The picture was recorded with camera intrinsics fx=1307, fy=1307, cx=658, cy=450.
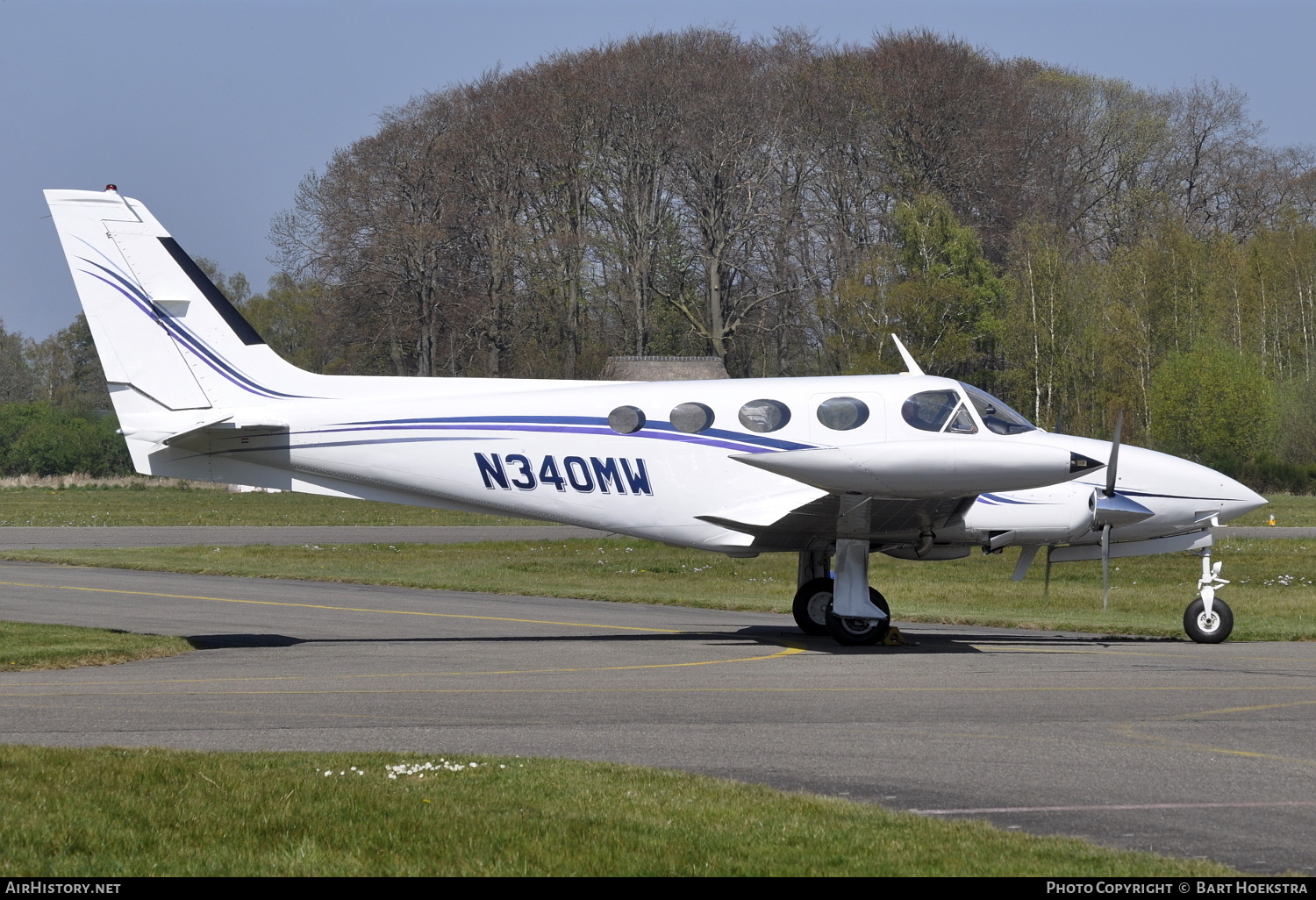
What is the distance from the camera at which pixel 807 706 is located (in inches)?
438

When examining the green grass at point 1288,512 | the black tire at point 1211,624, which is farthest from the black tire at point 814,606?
the green grass at point 1288,512

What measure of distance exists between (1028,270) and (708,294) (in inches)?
528

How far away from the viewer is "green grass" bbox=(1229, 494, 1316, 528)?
40916 mm

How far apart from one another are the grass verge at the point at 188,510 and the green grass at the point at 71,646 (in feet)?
67.2

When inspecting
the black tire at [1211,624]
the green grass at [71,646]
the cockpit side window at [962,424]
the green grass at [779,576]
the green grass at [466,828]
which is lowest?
the green grass at [779,576]

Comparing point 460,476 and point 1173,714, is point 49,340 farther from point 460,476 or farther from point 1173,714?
point 1173,714

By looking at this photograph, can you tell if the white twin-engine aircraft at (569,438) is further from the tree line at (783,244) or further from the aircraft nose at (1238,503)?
the tree line at (783,244)

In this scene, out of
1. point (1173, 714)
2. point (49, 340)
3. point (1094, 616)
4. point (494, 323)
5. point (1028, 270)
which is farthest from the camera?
point (49, 340)

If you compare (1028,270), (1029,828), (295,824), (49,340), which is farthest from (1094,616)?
(49,340)

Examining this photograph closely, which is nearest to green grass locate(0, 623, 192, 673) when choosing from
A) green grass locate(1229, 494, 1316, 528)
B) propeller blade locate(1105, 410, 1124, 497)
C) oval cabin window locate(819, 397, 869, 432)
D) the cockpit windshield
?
oval cabin window locate(819, 397, 869, 432)

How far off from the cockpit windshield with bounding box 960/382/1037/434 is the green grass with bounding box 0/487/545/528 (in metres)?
26.0

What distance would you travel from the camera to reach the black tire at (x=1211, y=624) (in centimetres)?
1642

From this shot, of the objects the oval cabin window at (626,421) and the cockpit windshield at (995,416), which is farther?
the oval cabin window at (626,421)

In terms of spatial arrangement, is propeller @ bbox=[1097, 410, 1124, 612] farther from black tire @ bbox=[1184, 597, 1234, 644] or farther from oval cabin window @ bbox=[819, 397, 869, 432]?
oval cabin window @ bbox=[819, 397, 869, 432]
